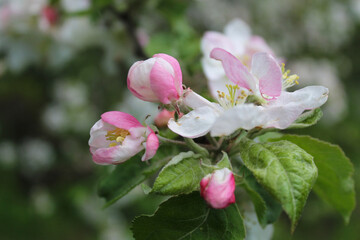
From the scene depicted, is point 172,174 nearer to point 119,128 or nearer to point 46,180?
point 119,128

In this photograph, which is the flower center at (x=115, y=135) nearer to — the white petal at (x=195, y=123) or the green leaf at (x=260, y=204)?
the white petal at (x=195, y=123)

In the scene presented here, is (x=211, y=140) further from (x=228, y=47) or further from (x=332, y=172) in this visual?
(x=228, y=47)

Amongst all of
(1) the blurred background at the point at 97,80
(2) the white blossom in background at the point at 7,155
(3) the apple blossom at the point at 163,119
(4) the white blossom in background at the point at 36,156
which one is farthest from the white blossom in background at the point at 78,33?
(2) the white blossom in background at the point at 7,155

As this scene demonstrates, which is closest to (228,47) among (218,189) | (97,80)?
(218,189)

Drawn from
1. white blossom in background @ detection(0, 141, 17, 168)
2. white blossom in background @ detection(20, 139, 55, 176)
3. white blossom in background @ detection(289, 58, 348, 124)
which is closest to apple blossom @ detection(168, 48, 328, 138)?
white blossom in background @ detection(289, 58, 348, 124)

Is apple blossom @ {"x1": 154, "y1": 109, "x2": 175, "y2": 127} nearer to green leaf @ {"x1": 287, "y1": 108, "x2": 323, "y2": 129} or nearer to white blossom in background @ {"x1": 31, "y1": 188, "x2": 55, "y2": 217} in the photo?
green leaf @ {"x1": 287, "y1": 108, "x2": 323, "y2": 129}

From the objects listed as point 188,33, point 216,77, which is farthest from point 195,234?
point 188,33
